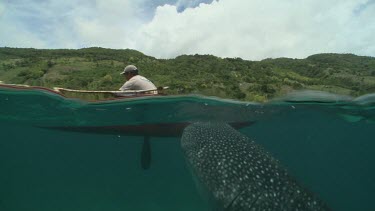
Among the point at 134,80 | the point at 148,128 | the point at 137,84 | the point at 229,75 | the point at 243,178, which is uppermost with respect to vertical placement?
the point at 134,80

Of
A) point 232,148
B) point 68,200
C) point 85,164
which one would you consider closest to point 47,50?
point 68,200

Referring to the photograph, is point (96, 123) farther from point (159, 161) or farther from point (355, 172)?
point (355, 172)

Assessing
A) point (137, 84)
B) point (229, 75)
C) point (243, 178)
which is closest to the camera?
point (243, 178)

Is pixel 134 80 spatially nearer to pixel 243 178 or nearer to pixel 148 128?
pixel 148 128

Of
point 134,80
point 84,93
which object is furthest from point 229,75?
point 134,80

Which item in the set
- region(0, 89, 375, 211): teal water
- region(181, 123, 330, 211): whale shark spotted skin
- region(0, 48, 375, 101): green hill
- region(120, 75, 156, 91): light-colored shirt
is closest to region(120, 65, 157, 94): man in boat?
region(120, 75, 156, 91): light-colored shirt
